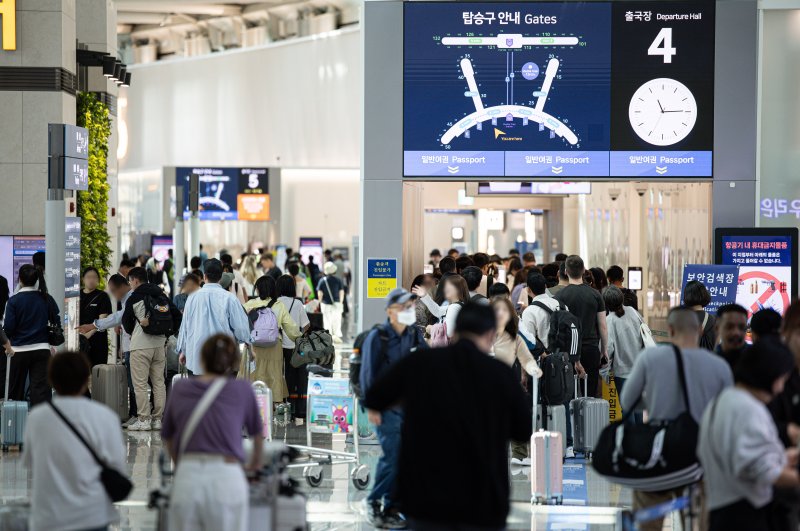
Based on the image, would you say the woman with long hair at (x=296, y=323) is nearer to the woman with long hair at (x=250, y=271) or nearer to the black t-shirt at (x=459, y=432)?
the woman with long hair at (x=250, y=271)

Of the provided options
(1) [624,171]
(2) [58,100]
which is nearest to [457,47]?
(1) [624,171]

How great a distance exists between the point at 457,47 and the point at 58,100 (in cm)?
625

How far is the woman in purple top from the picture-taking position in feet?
16.5

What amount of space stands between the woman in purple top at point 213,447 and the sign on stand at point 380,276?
5.79m

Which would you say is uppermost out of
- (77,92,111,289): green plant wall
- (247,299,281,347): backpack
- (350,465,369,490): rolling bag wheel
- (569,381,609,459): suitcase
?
(77,92,111,289): green plant wall

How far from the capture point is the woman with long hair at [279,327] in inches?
493

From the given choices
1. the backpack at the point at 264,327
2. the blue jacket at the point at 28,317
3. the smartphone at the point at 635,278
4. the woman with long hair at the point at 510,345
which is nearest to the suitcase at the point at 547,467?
the woman with long hair at the point at 510,345

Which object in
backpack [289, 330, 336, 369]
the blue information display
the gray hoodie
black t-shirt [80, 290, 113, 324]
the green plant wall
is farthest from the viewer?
the green plant wall

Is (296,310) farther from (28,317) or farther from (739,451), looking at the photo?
(739,451)

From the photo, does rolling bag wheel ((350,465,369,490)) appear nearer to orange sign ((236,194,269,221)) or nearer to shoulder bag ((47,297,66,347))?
shoulder bag ((47,297,66,347))

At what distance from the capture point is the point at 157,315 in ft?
38.9

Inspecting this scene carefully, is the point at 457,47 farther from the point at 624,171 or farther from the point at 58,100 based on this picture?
the point at 58,100

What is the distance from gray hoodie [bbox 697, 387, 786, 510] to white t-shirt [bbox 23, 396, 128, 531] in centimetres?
236

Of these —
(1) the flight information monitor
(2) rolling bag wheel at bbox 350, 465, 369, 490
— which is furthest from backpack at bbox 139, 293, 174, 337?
(2) rolling bag wheel at bbox 350, 465, 369, 490
